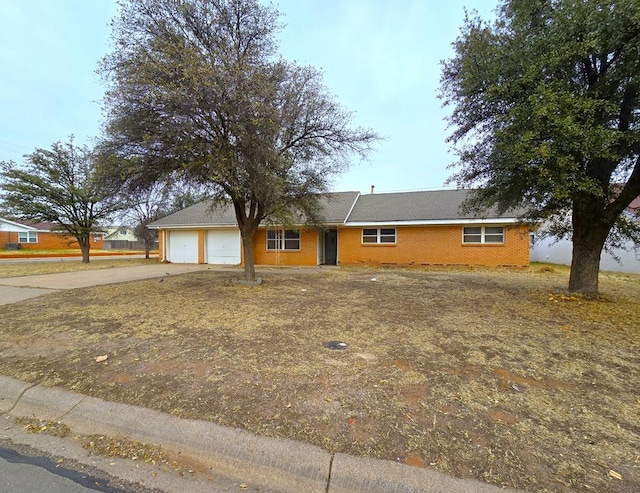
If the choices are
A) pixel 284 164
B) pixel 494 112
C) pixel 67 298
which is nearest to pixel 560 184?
pixel 494 112

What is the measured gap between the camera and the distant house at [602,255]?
46.7 feet

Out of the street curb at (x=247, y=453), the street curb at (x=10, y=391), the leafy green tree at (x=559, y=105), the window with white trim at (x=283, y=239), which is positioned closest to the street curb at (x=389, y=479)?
the street curb at (x=247, y=453)

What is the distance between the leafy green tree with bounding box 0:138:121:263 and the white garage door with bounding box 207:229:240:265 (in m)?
5.56

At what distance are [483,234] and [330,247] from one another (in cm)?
825

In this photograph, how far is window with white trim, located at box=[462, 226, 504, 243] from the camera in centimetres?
1504

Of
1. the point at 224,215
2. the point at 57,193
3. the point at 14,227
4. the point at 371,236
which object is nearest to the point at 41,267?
the point at 57,193

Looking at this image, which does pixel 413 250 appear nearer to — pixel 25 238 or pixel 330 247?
pixel 330 247

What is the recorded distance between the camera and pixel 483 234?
15195 mm

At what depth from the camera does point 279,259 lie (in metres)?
18.2

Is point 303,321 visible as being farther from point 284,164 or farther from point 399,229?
point 399,229

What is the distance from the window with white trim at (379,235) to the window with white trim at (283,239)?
12.1ft

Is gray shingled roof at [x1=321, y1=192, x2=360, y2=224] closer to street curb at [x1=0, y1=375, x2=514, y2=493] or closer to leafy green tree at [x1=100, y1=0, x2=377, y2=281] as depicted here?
leafy green tree at [x1=100, y1=0, x2=377, y2=281]

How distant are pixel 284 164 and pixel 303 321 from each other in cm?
439

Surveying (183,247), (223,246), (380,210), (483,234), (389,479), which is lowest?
(389,479)
